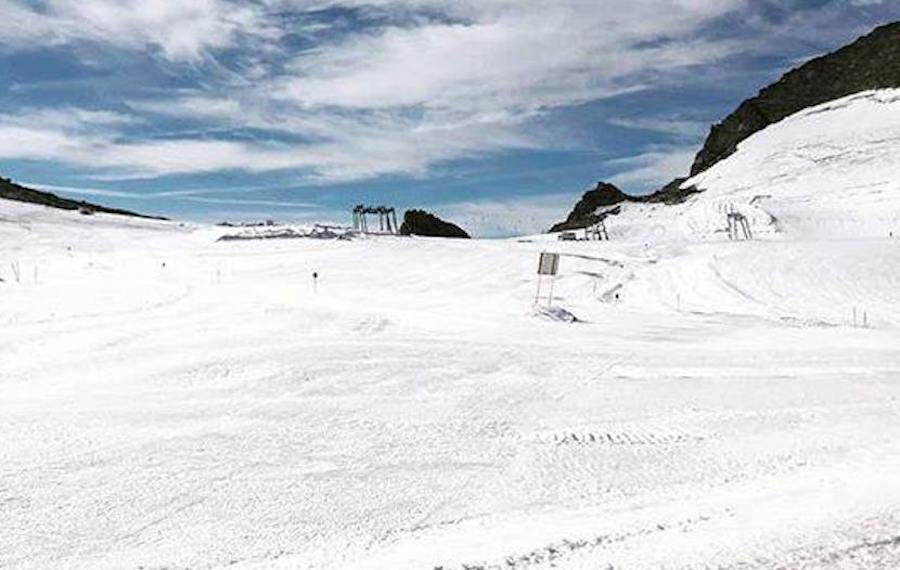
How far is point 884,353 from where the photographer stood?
15.1m

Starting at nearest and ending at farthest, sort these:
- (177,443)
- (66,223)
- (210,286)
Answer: (177,443) < (210,286) < (66,223)

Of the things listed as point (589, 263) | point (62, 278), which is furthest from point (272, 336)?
point (589, 263)

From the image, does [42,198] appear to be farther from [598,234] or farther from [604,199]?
[604,199]

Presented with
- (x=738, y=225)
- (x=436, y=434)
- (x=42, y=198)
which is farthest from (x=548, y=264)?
(x=42, y=198)

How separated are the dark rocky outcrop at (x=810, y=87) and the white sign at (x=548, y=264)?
96433 millimetres

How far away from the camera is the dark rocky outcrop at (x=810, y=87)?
384 ft

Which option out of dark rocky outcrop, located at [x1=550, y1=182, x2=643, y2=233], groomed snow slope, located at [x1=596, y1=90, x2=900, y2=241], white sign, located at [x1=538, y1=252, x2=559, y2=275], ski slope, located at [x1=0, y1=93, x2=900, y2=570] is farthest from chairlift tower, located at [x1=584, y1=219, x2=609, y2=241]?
white sign, located at [x1=538, y1=252, x2=559, y2=275]

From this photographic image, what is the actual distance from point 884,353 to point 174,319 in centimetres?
1322

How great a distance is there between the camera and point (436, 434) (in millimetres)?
9656

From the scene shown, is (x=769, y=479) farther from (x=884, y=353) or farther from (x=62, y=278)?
(x=62, y=278)

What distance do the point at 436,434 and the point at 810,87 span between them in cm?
12949

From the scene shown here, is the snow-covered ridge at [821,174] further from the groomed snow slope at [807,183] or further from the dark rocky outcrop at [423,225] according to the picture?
the dark rocky outcrop at [423,225]

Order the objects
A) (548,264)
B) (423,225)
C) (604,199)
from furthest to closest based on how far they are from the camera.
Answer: (604,199) → (423,225) → (548,264)

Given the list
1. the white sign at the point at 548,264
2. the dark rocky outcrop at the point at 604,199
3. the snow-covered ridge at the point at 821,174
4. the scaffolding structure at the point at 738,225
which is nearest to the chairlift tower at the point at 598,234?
the snow-covered ridge at the point at 821,174
